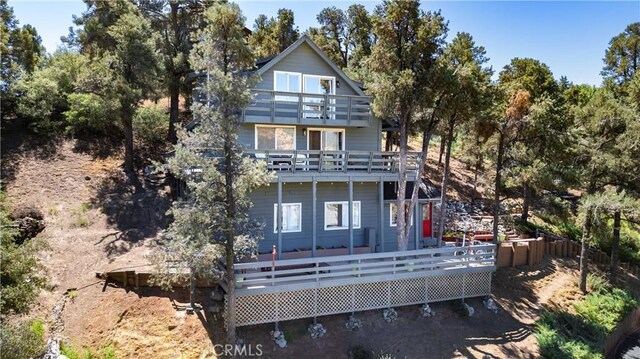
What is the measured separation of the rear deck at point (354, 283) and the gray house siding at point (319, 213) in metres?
2.14

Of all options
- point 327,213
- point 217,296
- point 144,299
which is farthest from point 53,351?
point 327,213

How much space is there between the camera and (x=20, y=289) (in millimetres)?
10031

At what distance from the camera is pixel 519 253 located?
20.3 metres

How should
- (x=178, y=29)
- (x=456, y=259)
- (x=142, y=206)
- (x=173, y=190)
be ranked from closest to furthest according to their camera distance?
1. (x=456, y=259)
2. (x=142, y=206)
3. (x=173, y=190)
4. (x=178, y=29)

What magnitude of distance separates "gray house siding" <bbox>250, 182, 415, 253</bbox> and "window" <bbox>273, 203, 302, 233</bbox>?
0.46 feet

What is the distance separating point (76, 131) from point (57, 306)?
16130 millimetres

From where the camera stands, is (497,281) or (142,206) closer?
(497,281)

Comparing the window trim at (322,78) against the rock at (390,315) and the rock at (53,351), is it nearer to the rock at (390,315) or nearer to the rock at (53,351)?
the rock at (390,315)

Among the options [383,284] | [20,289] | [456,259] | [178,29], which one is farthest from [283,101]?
[178,29]

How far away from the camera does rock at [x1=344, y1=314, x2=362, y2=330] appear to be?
14.2m

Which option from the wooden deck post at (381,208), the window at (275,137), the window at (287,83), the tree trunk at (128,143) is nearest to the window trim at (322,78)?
the window at (287,83)

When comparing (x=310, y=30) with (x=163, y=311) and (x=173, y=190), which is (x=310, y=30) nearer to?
(x=173, y=190)

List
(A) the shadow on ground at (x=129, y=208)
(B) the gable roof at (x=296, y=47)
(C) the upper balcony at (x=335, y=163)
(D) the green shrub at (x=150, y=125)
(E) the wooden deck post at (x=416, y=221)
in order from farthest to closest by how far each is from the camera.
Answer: (D) the green shrub at (x=150, y=125), (E) the wooden deck post at (x=416, y=221), (A) the shadow on ground at (x=129, y=208), (B) the gable roof at (x=296, y=47), (C) the upper balcony at (x=335, y=163)

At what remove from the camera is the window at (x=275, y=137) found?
17297 mm
